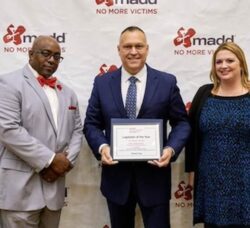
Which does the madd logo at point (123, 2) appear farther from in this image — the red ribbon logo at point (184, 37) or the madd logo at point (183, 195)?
the madd logo at point (183, 195)

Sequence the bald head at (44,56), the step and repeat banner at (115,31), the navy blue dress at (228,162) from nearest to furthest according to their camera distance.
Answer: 1. the navy blue dress at (228,162)
2. the bald head at (44,56)
3. the step and repeat banner at (115,31)

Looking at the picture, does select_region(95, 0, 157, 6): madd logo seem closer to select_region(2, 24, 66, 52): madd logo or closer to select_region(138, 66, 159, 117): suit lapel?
select_region(2, 24, 66, 52): madd logo

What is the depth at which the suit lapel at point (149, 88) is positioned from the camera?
1.88m

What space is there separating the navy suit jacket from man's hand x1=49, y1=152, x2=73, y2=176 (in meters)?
0.15

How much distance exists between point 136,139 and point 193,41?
2.96 feet

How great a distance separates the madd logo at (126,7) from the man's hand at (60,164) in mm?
995

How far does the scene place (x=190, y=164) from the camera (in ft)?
6.70

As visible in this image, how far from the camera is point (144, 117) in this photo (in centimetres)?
188

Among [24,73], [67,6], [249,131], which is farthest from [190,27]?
[24,73]

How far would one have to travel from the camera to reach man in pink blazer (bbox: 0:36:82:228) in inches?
69.1

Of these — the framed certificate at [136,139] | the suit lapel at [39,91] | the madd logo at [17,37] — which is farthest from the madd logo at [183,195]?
the madd logo at [17,37]

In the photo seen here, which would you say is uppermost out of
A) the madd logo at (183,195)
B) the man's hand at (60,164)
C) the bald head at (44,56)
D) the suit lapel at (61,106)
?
the bald head at (44,56)

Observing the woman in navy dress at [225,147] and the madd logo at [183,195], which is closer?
the woman in navy dress at [225,147]

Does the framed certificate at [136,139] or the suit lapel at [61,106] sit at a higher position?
the suit lapel at [61,106]
